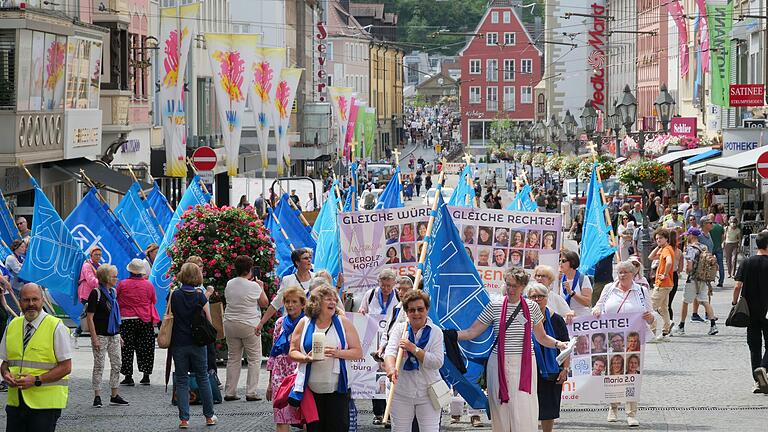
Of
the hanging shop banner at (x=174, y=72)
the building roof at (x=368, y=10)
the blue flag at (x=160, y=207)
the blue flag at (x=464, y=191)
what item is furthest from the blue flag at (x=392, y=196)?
the building roof at (x=368, y=10)

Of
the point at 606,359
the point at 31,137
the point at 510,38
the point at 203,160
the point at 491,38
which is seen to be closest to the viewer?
the point at 606,359

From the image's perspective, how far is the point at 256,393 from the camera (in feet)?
54.7

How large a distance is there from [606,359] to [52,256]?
8.12 meters

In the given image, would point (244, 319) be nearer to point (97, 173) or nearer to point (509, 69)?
point (97, 173)

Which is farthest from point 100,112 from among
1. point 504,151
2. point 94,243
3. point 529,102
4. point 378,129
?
point 529,102

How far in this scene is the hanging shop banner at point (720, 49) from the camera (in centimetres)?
4453

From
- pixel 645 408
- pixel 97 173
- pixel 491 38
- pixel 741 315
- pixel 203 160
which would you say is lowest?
pixel 645 408

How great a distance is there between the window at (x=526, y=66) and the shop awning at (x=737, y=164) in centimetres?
12819

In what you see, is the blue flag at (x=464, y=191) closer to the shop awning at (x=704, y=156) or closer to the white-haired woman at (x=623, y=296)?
the white-haired woman at (x=623, y=296)

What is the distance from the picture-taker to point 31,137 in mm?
29531

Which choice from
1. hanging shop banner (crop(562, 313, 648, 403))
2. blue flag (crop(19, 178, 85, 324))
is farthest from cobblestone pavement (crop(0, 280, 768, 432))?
blue flag (crop(19, 178, 85, 324))

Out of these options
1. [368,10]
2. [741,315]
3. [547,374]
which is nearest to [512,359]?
[547,374]

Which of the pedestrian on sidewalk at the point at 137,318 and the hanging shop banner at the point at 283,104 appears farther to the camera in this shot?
the hanging shop banner at the point at 283,104

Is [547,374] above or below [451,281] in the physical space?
below
